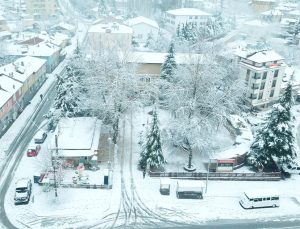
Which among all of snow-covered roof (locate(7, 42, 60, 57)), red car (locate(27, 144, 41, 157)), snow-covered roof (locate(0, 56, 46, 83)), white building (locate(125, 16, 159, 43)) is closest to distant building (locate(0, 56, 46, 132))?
snow-covered roof (locate(0, 56, 46, 83))

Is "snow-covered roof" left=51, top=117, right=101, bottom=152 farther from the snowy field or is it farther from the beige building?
the beige building

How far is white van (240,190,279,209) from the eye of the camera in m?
35.2

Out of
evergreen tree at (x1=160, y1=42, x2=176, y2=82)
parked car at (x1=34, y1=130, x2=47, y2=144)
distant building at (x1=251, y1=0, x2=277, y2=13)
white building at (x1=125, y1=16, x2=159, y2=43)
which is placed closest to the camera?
parked car at (x1=34, y1=130, x2=47, y2=144)

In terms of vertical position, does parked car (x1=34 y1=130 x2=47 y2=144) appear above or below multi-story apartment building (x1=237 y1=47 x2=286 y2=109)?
below

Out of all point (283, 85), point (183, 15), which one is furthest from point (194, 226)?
point (183, 15)

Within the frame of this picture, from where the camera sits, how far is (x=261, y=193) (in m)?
35.6

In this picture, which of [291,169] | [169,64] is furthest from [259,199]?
[169,64]

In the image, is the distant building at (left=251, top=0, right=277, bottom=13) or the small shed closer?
the small shed

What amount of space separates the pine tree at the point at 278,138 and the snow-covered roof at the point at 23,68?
37.7 m

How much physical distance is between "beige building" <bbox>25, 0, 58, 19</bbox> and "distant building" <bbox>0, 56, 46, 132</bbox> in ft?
226

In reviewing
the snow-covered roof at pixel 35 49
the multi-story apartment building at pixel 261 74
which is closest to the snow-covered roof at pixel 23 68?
the snow-covered roof at pixel 35 49

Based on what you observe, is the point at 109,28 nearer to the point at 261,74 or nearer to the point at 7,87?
the point at 7,87

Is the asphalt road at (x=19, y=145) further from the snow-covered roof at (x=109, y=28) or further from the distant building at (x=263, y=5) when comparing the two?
the distant building at (x=263, y=5)

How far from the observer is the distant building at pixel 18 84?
1950 inches
